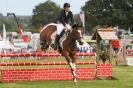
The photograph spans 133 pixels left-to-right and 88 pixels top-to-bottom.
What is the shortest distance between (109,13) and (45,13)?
55.3m

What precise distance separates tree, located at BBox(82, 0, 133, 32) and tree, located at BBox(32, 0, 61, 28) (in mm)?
40338

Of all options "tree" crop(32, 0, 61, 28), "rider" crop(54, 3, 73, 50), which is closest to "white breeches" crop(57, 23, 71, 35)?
"rider" crop(54, 3, 73, 50)

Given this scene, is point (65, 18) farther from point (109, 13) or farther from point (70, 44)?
point (109, 13)

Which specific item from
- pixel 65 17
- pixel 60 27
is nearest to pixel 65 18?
pixel 65 17

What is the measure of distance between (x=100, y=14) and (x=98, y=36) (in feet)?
266

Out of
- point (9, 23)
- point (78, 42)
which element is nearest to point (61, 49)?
point (78, 42)

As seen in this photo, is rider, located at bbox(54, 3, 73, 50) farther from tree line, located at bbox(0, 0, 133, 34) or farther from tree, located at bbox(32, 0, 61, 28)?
tree, located at bbox(32, 0, 61, 28)

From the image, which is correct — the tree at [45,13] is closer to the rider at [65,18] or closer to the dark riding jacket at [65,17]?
the rider at [65,18]

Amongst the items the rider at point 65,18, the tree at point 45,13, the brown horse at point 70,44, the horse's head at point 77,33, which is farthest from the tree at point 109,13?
the horse's head at point 77,33

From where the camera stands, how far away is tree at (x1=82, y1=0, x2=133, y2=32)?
10338cm

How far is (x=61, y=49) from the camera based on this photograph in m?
19.3

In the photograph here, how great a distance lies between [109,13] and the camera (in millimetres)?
106812

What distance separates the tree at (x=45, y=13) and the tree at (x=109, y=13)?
132 feet

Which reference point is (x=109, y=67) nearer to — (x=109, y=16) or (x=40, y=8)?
(x=109, y=16)
